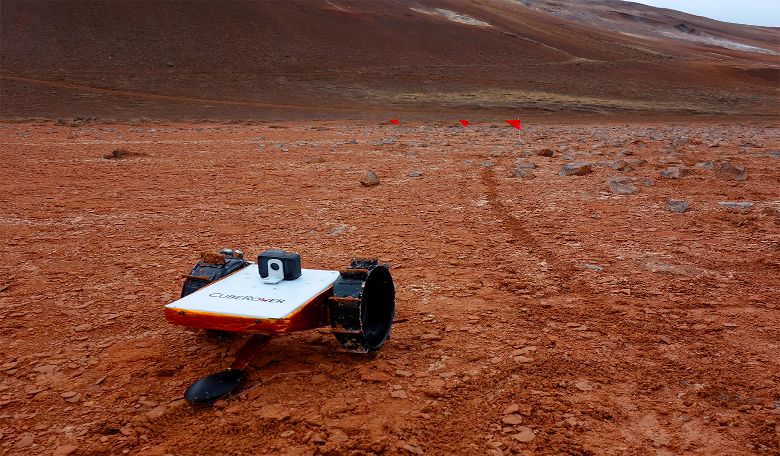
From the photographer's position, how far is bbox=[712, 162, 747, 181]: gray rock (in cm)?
804

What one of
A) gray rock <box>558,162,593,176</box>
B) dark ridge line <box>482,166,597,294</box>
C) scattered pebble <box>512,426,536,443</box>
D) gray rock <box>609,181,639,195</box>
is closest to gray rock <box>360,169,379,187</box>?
dark ridge line <box>482,166,597,294</box>

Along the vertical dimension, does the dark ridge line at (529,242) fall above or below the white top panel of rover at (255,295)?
below

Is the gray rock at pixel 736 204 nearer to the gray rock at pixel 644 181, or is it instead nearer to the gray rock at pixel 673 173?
the gray rock at pixel 644 181

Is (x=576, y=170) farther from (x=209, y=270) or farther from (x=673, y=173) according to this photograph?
(x=209, y=270)

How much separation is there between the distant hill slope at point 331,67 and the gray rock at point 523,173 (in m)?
22.3

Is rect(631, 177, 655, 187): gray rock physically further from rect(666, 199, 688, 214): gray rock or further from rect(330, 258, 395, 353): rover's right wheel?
rect(330, 258, 395, 353): rover's right wheel

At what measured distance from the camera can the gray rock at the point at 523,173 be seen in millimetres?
8492

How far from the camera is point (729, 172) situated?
322 inches

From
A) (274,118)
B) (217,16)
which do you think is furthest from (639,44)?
(274,118)

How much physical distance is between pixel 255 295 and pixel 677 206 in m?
5.33

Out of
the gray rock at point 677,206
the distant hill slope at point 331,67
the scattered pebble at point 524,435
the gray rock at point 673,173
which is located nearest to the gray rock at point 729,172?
the gray rock at point 673,173

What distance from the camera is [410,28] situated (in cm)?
5322

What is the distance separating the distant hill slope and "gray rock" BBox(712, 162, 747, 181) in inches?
911

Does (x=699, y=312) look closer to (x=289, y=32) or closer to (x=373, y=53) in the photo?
(x=373, y=53)
